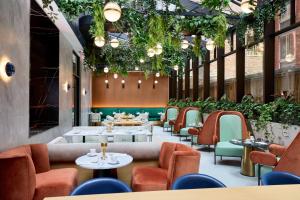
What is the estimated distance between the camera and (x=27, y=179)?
9.87ft

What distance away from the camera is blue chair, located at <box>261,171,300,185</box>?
221 cm

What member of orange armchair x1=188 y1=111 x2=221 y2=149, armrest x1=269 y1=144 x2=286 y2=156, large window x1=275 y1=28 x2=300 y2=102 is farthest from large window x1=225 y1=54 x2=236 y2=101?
armrest x1=269 y1=144 x2=286 y2=156

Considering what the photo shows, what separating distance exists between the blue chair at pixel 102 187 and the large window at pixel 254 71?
19.3ft

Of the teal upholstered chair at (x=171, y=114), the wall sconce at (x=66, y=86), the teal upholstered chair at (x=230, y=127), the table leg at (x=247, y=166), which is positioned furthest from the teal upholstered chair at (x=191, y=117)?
the table leg at (x=247, y=166)

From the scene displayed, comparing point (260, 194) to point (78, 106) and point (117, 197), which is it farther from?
point (78, 106)

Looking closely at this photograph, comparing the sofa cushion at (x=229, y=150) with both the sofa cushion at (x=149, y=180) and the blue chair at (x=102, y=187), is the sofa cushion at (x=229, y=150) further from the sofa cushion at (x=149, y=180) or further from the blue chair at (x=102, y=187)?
the blue chair at (x=102, y=187)

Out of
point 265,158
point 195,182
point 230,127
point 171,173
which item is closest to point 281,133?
point 230,127

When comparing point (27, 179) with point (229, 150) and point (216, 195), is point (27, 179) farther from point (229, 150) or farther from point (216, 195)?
point (229, 150)

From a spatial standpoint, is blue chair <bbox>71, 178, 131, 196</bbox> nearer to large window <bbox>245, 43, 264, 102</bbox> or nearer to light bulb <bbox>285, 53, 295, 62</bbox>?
large window <bbox>245, 43, 264, 102</bbox>

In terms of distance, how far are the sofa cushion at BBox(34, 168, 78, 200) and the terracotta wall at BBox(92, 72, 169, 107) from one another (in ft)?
43.1

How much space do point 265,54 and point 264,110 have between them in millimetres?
1601

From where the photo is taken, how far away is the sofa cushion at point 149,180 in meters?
3.41

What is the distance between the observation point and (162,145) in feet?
14.5

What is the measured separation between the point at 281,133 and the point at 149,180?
3281mm
